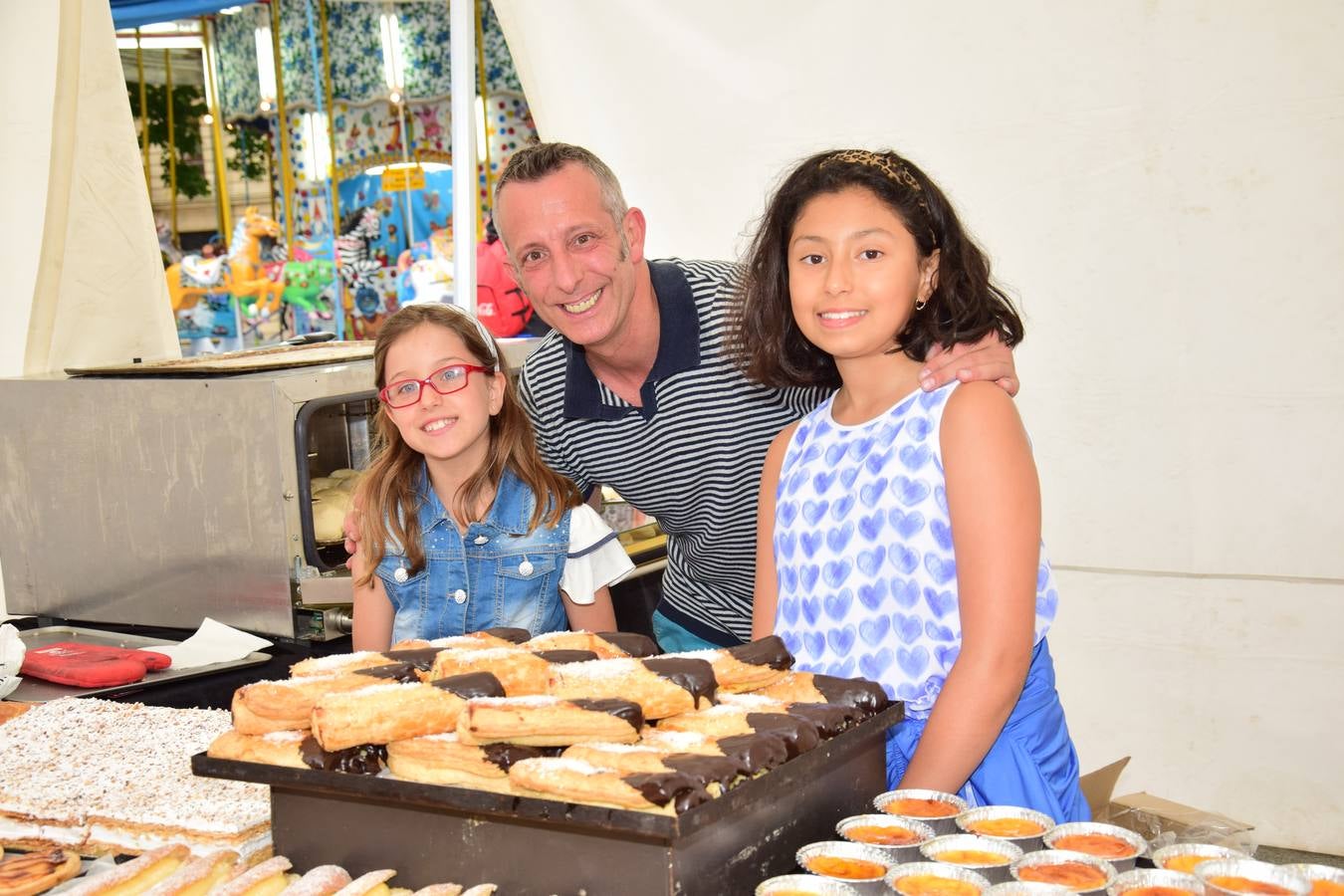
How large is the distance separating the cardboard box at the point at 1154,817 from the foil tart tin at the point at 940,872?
130 cm

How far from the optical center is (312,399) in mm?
2816

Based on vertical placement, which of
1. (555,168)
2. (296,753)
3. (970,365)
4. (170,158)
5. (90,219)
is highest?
(170,158)

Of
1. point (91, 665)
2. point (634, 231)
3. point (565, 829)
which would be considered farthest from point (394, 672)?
point (91, 665)

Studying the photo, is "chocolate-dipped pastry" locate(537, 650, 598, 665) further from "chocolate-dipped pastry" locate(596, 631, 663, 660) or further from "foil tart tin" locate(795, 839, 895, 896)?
"foil tart tin" locate(795, 839, 895, 896)

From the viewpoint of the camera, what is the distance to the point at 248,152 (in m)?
10.3

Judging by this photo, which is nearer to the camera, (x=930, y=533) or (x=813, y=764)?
(x=813, y=764)

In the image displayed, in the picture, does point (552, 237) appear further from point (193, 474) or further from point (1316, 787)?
point (1316, 787)

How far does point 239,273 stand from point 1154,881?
9742 mm

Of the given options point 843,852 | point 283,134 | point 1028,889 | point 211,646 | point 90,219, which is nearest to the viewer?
point 1028,889

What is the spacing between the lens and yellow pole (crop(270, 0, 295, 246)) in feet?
33.0

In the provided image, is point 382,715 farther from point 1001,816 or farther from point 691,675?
point 1001,816

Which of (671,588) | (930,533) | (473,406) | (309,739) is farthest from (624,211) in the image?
(309,739)

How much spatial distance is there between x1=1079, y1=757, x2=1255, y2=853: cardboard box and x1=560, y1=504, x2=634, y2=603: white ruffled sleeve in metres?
1.00

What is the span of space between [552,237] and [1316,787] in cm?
242
